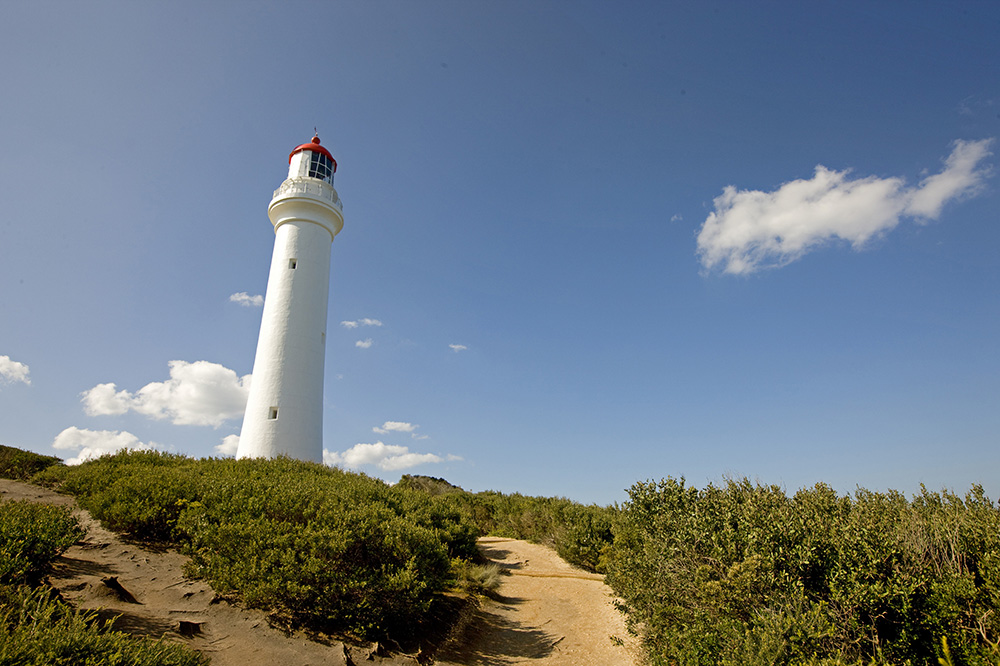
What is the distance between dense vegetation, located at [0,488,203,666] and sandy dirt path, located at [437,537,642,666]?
4175 millimetres

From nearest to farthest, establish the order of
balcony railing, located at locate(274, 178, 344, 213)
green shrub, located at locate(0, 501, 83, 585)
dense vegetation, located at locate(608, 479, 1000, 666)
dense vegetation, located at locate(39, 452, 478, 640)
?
1. dense vegetation, located at locate(608, 479, 1000, 666)
2. green shrub, located at locate(0, 501, 83, 585)
3. dense vegetation, located at locate(39, 452, 478, 640)
4. balcony railing, located at locate(274, 178, 344, 213)

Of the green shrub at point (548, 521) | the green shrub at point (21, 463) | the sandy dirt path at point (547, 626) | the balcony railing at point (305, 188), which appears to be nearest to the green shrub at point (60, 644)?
the sandy dirt path at point (547, 626)

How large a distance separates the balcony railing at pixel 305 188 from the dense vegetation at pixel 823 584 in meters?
18.1

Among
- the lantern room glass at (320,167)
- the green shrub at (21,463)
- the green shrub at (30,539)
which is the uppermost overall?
the lantern room glass at (320,167)

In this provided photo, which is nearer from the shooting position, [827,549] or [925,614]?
[925,614]

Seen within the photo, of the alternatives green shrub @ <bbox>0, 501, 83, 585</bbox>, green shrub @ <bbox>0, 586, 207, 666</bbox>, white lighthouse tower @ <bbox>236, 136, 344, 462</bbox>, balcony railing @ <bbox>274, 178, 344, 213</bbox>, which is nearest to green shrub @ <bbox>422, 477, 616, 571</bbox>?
white lighthouse tower @ <bbox>236, 136, 344, 462</bbox>

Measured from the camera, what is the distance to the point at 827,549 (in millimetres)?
5332

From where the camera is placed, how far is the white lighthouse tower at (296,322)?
1662 centimetres

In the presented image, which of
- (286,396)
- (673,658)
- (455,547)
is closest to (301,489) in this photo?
(455,547)

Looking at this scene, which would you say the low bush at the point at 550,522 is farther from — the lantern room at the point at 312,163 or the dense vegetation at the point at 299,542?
the lantern room at the point at 312,163

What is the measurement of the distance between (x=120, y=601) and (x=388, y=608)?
339cm

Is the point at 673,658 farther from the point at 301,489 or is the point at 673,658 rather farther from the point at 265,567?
the point at 301,489

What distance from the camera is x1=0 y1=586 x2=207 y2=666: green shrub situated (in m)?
3.57

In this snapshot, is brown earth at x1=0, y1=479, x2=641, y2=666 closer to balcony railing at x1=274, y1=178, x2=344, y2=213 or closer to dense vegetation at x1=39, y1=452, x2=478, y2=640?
dense vegetation at x1=39, y1=452, x2=478, y2=640
